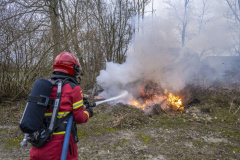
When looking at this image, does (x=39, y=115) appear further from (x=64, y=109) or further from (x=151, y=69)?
(x=151, y=69)

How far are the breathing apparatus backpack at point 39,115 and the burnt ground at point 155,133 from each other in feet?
6.49

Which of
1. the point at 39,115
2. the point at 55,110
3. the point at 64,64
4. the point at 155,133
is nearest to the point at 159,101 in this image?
the point at 155,133

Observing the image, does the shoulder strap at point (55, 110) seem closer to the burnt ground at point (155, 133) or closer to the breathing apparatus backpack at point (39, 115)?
the breathing apparatus backpack at point (39, 115)

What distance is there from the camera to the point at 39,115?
1.76m

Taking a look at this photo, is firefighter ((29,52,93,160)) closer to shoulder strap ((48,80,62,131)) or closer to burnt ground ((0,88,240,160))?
shoulder strap ((48,80,62,131))

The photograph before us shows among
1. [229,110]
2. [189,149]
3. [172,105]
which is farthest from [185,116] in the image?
[189,149]

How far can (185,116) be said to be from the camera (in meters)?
6.19

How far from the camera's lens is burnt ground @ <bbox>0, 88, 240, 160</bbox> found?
3650 millimetres

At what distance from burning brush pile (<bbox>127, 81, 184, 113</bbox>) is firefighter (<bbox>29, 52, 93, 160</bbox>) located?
4.94 metres

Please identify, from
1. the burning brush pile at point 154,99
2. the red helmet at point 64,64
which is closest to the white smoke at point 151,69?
the burning brush pile at point 154,99

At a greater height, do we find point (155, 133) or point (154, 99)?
point (154, 99)

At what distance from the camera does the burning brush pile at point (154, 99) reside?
22.4 ft

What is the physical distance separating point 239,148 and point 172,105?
312cm

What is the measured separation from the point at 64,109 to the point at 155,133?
11.8ft
